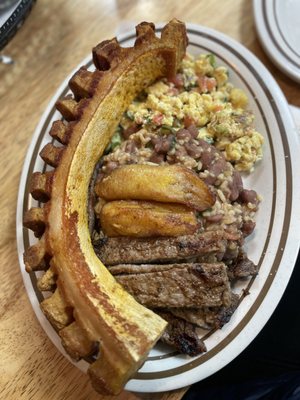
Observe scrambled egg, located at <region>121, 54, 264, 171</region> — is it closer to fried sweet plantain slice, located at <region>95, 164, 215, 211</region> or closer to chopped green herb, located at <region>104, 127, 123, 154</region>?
chopped green herb, located at <region>104, 127, 123, 154</region>

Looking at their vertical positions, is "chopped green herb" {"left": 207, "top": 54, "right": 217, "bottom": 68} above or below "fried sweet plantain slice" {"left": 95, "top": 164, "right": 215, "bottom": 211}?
above

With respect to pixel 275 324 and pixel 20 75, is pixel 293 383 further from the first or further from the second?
pixel 20 75

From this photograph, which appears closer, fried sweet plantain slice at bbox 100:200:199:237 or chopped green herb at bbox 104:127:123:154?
fried sweet plantain slice at bbox 100:200:199:237

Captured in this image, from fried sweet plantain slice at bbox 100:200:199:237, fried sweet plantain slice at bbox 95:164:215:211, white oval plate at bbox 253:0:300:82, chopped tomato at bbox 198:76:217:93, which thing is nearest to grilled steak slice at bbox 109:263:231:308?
fried sweet plantain slice at bbox 100:200:199:237

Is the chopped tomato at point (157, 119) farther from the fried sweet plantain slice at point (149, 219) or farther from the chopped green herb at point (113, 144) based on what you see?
the fried sweet plantain slice at point (149, 219)

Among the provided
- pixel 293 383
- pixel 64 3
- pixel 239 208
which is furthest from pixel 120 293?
pixel 64 3

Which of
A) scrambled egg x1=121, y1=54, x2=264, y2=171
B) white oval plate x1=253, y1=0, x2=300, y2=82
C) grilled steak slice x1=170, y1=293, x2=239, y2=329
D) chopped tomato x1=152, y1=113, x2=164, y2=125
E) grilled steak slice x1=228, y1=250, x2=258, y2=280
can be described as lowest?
grilled steak slice x1=170, y1=293, x2=239, y2=329

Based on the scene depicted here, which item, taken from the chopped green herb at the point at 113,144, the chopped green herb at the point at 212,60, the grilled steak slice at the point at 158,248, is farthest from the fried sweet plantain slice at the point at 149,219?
the chopped green herb at the point at 212,60
